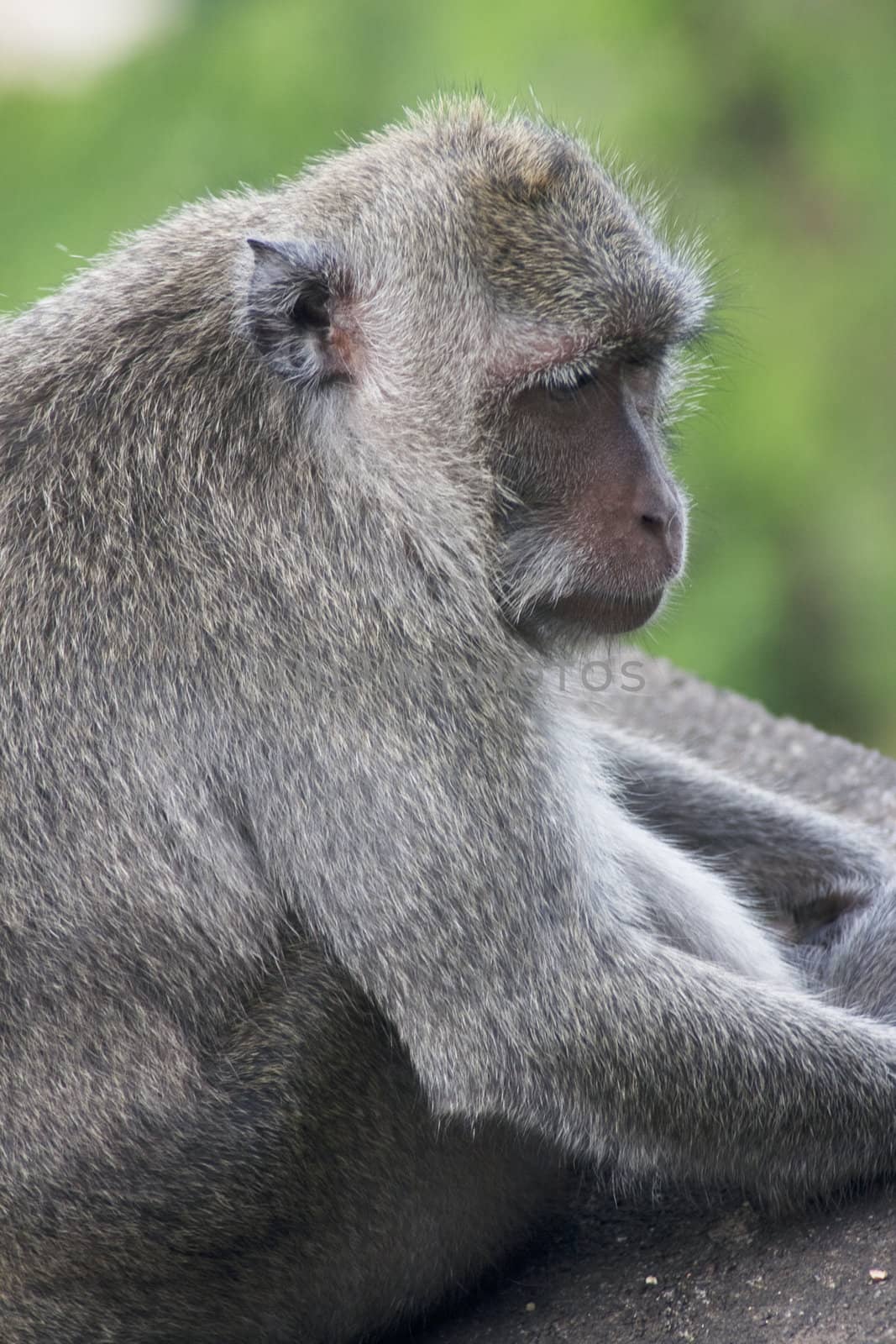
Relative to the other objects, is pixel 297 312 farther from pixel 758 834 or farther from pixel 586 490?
pixel 758 834

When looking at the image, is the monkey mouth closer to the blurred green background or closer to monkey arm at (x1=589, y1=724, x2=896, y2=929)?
monkey arm at (x1=589, y1=724, x2=896, y2=929)

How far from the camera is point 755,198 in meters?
11.8

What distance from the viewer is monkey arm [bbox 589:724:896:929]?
20.5 feet

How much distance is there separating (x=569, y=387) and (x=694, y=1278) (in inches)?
96.3

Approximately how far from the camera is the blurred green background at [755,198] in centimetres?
1134

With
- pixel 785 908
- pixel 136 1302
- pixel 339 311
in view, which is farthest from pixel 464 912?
pixel 785 908

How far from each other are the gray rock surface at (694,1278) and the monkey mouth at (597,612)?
5.49 feet

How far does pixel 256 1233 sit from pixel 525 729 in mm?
1476

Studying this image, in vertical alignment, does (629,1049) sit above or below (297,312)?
below

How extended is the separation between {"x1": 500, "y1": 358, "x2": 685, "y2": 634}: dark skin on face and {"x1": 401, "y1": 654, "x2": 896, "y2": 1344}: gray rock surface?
1.78 meters

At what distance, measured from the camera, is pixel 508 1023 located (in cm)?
442

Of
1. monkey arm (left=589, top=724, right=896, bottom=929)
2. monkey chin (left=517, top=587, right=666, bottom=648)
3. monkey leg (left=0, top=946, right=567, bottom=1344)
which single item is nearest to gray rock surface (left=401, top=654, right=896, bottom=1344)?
monkey leg (left=0, top=946, right=567, bottom=1344)

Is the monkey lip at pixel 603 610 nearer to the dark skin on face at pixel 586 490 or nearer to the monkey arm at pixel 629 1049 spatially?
the dark skin on face at pixel 586 490

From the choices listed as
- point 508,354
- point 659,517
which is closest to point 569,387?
point 508,354
